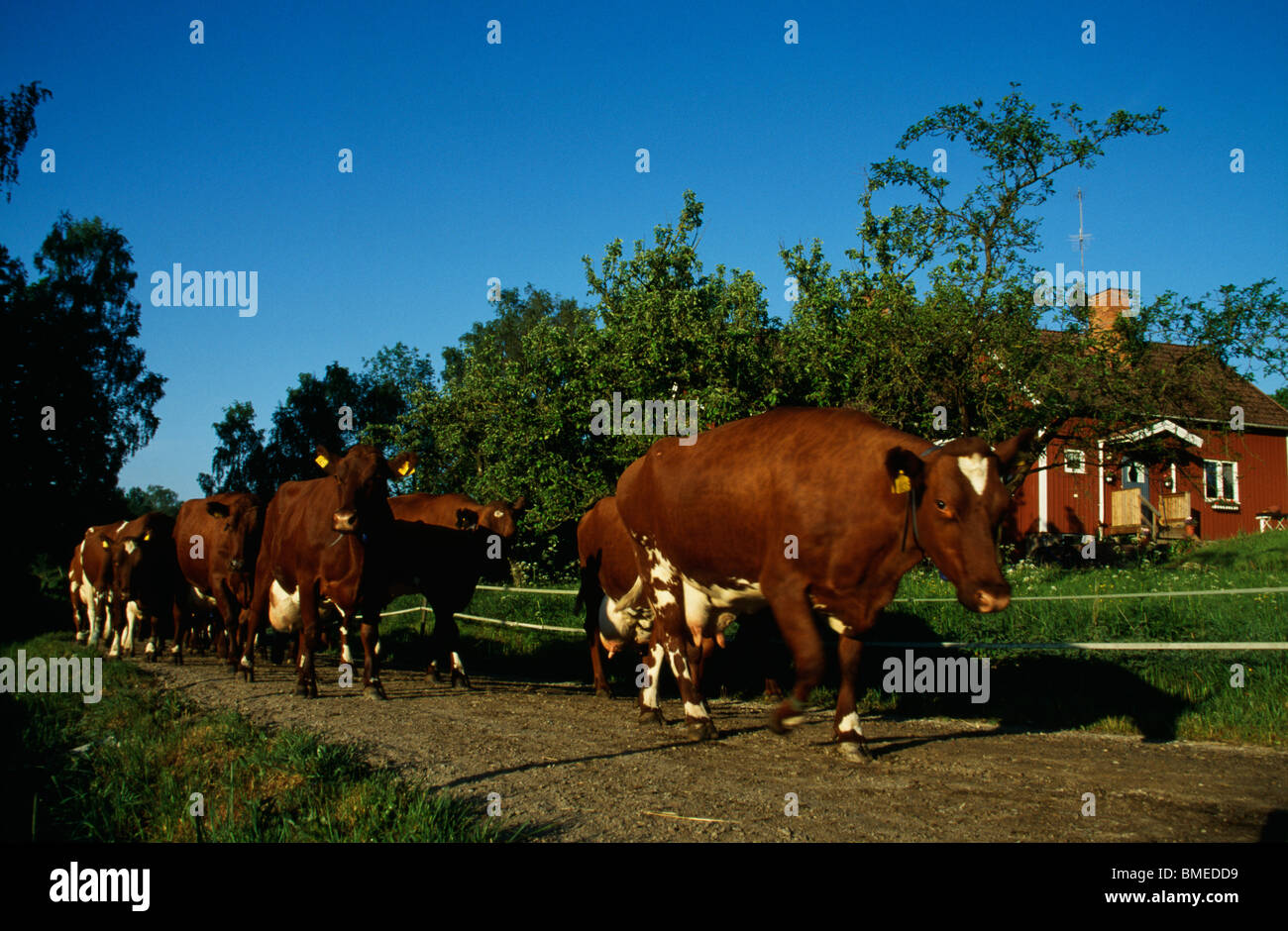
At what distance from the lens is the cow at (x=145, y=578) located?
1566 cm

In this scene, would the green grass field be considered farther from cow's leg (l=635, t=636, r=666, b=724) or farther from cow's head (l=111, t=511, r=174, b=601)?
cow's leg (l=635, t=636, r=666, b=724)

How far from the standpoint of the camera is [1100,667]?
359 inches

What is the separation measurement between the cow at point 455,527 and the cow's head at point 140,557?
4.44 m

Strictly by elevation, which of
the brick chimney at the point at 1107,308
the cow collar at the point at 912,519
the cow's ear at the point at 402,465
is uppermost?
the brick chimney at the point at 1107,308

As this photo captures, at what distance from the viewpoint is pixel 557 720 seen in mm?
8328

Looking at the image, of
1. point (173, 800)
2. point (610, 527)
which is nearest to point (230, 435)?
point (610, 527)

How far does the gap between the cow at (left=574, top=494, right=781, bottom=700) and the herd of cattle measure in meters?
0.03

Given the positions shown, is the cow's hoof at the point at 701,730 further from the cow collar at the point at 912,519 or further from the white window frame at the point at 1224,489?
the white window frame at the point at 1224,489

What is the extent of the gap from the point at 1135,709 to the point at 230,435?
62722mm

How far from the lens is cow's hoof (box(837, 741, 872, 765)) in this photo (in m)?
6.29

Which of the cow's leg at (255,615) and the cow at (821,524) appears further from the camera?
the cow's leg at (255,615)

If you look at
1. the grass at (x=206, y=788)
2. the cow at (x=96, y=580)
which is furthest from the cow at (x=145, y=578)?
the grass at (x=206, y=788)

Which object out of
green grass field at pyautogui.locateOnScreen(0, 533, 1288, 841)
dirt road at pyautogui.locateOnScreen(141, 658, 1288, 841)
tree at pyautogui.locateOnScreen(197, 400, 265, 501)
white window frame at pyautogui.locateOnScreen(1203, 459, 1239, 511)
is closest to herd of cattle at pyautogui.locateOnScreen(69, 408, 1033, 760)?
dirt road at pyautogui.locateOnScreen(141, 658, 1288, 841)
